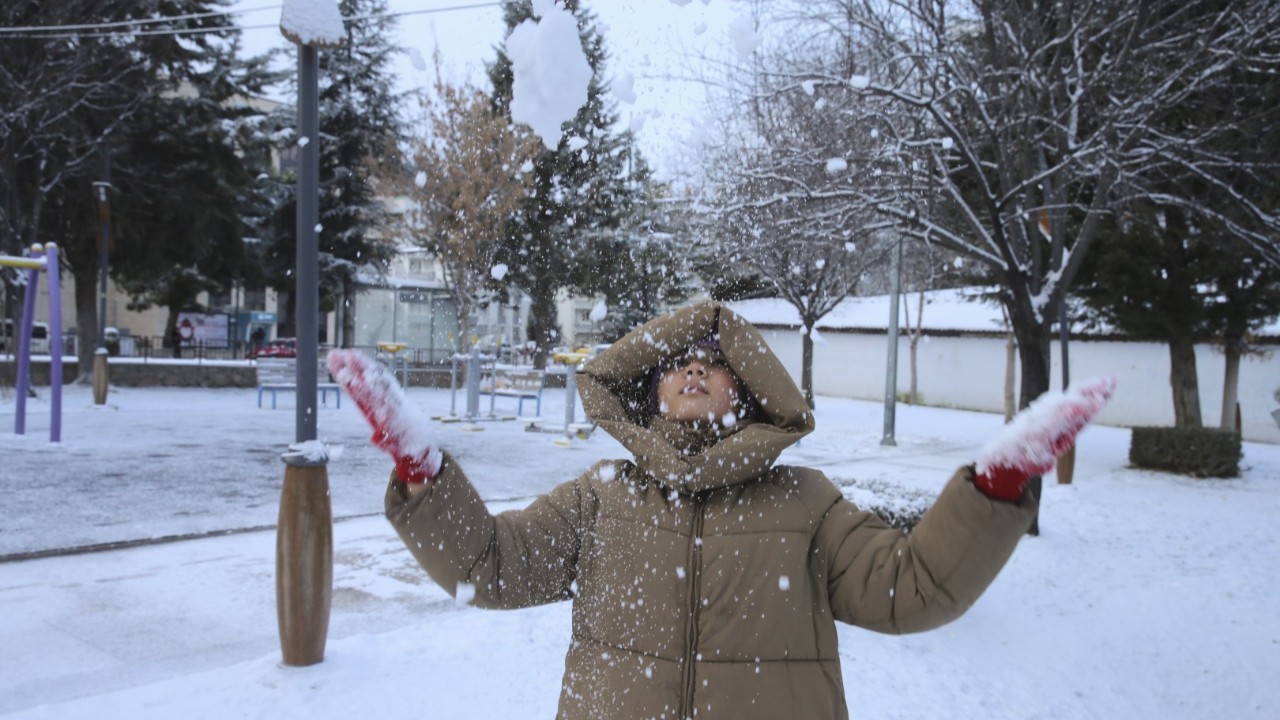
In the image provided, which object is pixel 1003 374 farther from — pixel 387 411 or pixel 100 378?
pixel 387 411

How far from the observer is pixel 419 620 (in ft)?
16.3

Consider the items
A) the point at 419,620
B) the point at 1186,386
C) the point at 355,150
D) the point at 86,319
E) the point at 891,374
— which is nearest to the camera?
the point at 419,620

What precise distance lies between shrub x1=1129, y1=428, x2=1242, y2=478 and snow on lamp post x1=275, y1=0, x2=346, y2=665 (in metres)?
12.6

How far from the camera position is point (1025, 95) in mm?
7281

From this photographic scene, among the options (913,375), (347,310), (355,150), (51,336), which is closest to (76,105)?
(355,150)

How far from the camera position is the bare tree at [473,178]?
4.51 meters

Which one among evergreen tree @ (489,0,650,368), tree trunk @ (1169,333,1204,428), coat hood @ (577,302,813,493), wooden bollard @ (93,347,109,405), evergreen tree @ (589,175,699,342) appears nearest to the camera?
coat hood @ (577,302,813,493)

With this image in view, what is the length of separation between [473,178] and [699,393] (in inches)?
139

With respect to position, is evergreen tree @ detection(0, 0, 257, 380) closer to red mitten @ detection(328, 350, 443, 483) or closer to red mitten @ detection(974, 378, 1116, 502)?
red mitten @ detection(328, 350, 443, 483)

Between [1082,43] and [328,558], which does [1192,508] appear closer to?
[1082,43]

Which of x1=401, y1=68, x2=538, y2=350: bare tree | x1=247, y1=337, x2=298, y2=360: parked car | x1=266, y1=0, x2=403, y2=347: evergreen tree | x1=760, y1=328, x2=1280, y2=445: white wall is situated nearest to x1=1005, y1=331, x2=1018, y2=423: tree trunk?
x1=760, y1=328, x2=1280, y2=445: white wall

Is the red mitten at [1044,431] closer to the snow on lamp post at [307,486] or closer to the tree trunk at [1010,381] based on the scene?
the snow on lamp post at [307,486]

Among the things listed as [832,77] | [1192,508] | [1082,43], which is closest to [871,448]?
[1192,508]

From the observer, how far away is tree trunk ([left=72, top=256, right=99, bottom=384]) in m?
20.4
